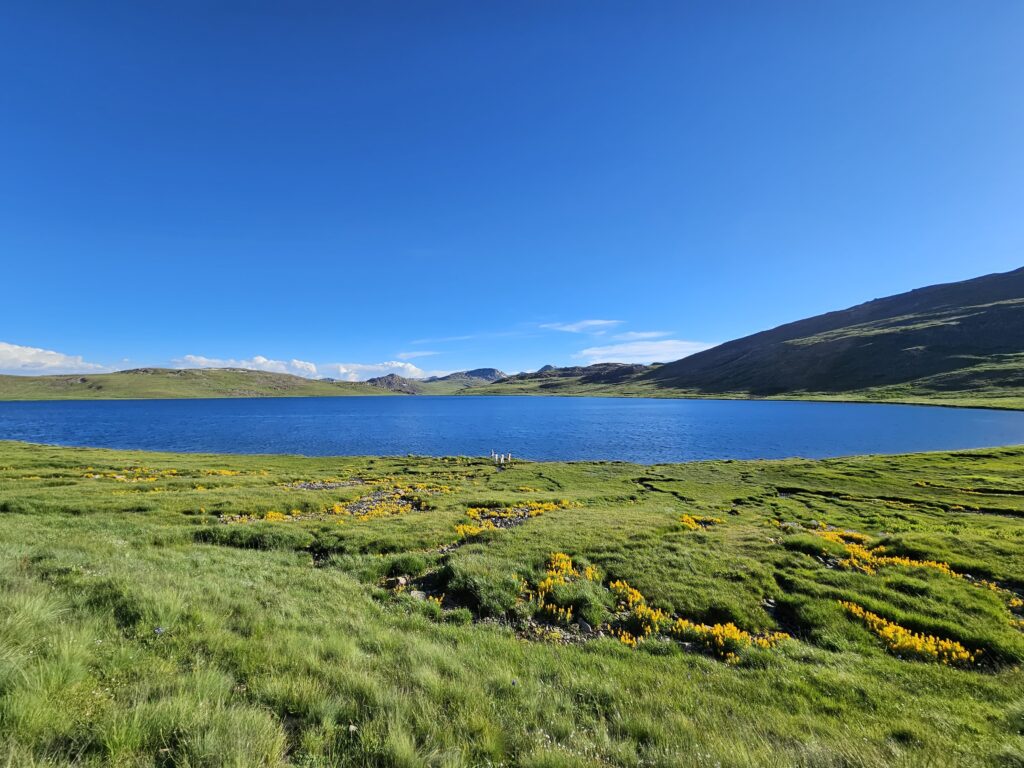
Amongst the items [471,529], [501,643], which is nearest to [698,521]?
[471,529]

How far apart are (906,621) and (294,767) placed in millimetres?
13873

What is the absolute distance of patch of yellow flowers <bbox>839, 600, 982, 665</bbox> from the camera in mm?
8836

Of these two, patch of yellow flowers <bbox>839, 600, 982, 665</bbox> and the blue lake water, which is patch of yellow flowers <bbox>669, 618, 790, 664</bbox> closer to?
patch of yellow flowers <bbox>839, 600, 982, 665</bbox>

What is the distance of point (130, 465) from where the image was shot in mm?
46906

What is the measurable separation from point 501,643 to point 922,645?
364 inches

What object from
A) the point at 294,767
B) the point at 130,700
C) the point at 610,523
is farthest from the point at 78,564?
the point at 610,523

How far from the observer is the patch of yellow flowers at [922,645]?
8.84 meters

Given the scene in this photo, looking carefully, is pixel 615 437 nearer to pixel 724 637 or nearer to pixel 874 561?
pixel 874 561

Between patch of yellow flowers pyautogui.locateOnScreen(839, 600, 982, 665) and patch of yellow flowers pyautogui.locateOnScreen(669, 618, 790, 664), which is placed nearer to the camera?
patch of yellow flowers pyautogui.locateOnScreen(839, 600, 982, 665)

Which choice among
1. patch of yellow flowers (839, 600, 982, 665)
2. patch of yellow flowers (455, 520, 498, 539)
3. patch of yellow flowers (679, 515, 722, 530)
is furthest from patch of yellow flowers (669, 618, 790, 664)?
patch of yellow flowers (679, 515, 722, 530)

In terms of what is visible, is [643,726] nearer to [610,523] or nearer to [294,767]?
[294,767]

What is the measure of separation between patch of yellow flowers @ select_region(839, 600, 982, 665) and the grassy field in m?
0.05

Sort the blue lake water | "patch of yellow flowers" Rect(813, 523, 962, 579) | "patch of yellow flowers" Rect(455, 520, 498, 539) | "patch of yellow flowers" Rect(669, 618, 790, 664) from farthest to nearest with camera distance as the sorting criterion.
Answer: the blue lake water → "patch of yellow flowers" Rect(455, 520, 498, 539) → "patch of yellow flowers" Rect(813, 523, 962, 579) → "patch of yellow flowers" Rect(669, 618, 790, 664)

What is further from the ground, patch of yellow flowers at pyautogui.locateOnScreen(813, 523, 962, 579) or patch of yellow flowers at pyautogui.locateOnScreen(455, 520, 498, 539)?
patch of yellow flowers at pyautogui.locateOnScreen(813, 523, 962, 579)
